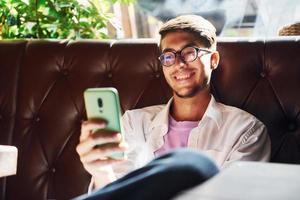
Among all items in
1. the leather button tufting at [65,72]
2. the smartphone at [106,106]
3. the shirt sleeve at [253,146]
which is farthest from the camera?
the leather button tufting at [65,72]

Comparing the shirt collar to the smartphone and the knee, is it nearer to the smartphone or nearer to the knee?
the smartphone

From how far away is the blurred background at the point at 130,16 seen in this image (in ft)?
6.08

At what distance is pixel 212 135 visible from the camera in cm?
129

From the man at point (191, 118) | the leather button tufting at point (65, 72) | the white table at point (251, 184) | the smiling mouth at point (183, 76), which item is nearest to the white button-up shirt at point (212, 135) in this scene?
the man at point (191, 118)

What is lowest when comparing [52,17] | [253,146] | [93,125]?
[253,146]

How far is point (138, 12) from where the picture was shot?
2225mm

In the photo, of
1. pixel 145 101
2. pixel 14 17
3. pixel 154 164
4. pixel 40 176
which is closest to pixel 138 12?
pixel 14 17

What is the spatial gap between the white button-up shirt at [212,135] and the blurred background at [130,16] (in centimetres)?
63

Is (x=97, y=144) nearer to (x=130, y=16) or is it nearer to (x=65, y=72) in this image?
(x=65, y=72)

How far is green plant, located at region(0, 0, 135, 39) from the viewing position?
72.5 inches

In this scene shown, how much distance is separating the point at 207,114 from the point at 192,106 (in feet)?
0.28

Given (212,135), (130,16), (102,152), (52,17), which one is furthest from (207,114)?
(130,16)

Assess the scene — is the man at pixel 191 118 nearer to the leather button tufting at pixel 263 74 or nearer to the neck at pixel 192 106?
the neck at pixel 192 106

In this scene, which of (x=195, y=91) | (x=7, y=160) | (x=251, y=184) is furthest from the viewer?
(x=195, y=91)
